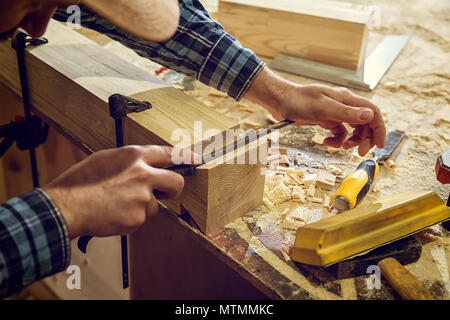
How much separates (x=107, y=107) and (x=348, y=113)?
0.65 m

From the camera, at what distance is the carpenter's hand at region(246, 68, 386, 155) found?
1.18 meters

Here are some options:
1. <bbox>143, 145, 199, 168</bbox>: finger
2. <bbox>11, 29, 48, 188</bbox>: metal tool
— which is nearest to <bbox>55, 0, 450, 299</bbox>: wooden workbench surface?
<bbox>143, 145, 199, 168</bbox>: finger

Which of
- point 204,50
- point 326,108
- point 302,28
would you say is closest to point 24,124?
point 204,50

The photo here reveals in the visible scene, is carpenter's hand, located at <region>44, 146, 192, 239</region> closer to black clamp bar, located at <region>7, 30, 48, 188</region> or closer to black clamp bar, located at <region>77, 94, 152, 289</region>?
black clamp bar, located at <region>77, 94, 152, 289</region>

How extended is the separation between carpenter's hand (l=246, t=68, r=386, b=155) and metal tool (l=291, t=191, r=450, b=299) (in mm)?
244

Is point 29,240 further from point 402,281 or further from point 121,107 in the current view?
point 402,281

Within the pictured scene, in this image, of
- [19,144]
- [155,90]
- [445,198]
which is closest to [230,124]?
[155,90]

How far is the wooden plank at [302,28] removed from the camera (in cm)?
177

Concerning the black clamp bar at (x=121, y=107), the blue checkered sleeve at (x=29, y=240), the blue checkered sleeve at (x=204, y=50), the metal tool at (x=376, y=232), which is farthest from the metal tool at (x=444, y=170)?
the blue checkered sleeve at (x=29, y=240)

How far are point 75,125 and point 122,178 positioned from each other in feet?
1.75

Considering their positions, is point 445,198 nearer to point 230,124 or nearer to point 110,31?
point 230,124

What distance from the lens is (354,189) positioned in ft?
3.66

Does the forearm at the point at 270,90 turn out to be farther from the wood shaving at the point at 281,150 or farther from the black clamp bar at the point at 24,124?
the black clamp bar at the point at 24,124

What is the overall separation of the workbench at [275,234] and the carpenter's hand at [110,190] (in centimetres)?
21
